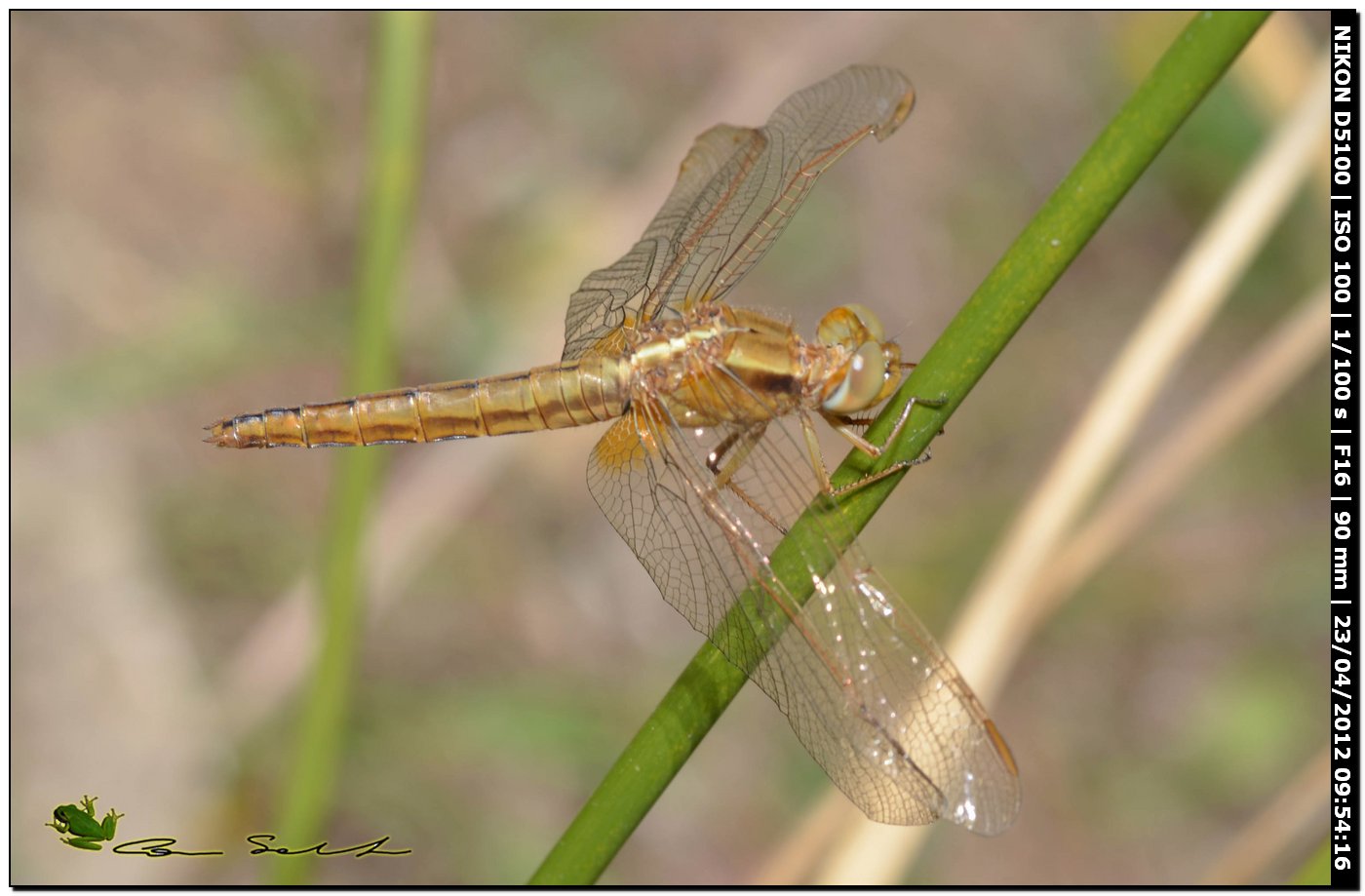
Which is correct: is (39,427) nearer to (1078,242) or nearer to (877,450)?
(877,450)

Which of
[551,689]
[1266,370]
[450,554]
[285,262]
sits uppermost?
[285,262]

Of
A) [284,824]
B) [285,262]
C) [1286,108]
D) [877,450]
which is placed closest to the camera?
[877,450]

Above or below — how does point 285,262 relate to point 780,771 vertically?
above

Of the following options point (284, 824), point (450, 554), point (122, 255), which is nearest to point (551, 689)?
point (450, 554)

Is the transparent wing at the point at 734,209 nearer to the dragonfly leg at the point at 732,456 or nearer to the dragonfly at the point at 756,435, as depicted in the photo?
the dragonfly at the point at 756,435

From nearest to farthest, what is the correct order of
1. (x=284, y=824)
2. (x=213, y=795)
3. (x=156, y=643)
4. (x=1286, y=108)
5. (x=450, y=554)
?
1. (x=284, y=824)
2. (x=1286, y=108)
3. (x=213, y=795)
4. (x=156, y=643)
5. (x=450, y=554)

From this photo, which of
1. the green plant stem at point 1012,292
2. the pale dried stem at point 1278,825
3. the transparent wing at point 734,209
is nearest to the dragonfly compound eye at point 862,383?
the transparent wing at point 734,209

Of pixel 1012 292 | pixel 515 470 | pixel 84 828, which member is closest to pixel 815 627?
pixel 1012 292
